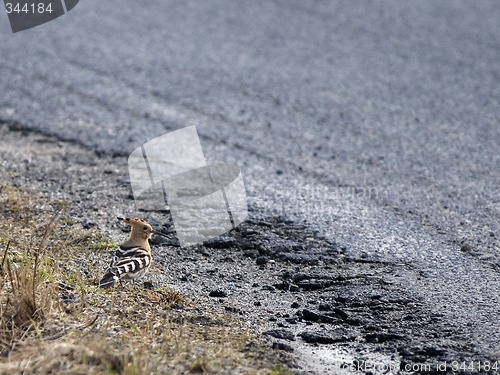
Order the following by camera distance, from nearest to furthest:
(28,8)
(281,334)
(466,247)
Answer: (281,334)
(466,247)
(28,8)

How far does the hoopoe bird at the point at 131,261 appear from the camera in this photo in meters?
5.50

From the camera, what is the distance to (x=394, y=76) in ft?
37.3

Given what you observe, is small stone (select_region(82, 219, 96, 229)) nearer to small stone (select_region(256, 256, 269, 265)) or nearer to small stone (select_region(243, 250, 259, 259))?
small stone (select_region(243, 250, 259, 259))

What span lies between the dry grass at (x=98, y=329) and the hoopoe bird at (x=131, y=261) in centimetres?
9

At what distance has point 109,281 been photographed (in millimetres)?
5465

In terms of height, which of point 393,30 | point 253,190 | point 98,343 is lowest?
point 393,30

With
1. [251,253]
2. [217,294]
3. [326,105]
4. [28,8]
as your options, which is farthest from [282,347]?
[28,8]

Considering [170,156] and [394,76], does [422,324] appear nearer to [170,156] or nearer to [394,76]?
[170,156]

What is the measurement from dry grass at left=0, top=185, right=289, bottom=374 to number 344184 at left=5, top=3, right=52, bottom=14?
301 inches

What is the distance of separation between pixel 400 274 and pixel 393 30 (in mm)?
7897

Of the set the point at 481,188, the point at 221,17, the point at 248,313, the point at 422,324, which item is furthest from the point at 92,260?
the point at 221,17

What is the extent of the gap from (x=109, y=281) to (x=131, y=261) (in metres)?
0.19

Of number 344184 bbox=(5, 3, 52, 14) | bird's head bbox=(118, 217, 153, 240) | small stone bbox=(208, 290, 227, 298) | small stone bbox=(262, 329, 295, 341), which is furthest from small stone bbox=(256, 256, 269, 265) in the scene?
number 344184 bbox=(5, 3, 52, 14)

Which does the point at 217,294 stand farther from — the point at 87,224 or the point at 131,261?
Answer: the point at 87,224
